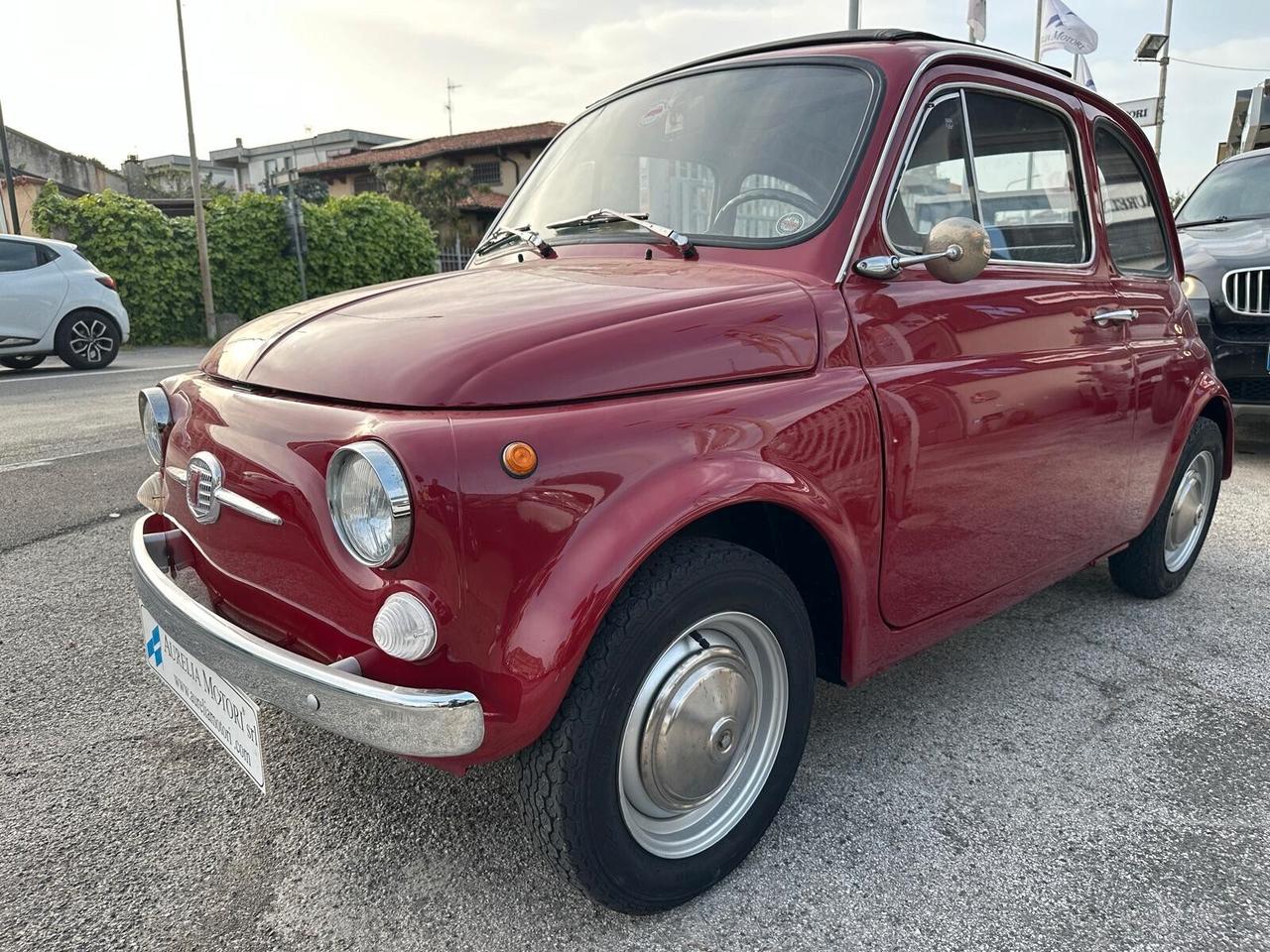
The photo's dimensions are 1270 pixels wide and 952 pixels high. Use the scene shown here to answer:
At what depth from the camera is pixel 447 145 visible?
129ft

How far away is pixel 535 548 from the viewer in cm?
151

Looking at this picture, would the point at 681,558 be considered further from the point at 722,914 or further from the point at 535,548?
the point at 722,914

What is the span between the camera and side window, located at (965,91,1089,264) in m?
2.51

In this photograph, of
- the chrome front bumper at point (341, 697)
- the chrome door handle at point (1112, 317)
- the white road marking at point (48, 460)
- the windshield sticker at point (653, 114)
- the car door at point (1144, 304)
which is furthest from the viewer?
the white road marking at point (48, 460)

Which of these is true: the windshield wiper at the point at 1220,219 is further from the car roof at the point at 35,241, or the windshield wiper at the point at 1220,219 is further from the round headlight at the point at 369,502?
the car roof at the point at 35,241

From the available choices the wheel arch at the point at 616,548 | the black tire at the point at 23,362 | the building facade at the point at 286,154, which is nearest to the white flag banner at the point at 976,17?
the wheel arch at the point at 616,548

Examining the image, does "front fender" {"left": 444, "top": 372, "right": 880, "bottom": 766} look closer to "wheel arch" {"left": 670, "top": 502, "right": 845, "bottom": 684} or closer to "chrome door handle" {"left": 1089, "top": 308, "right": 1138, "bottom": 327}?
"wheel arch" {"left": 670, "top": 502, "right": 845, "bottom": 684}

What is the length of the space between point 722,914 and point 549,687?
700 mm

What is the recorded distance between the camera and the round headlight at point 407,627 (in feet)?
4.95

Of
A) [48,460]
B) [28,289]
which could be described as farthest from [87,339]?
[48,460]

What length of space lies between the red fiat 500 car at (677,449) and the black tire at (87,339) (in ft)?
33.1

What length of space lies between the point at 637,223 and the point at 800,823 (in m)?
1.55

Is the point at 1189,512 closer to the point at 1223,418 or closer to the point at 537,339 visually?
the point at 1223,418

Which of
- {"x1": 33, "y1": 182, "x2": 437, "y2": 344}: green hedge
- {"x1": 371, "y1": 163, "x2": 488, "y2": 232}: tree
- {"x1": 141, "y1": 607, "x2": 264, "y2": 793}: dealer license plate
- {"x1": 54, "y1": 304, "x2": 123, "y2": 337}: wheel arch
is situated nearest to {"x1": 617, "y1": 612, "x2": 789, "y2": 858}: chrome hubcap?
{"x1": 141, "y1": 607, "x2": 264, "y2": 793}: dealer license plate
